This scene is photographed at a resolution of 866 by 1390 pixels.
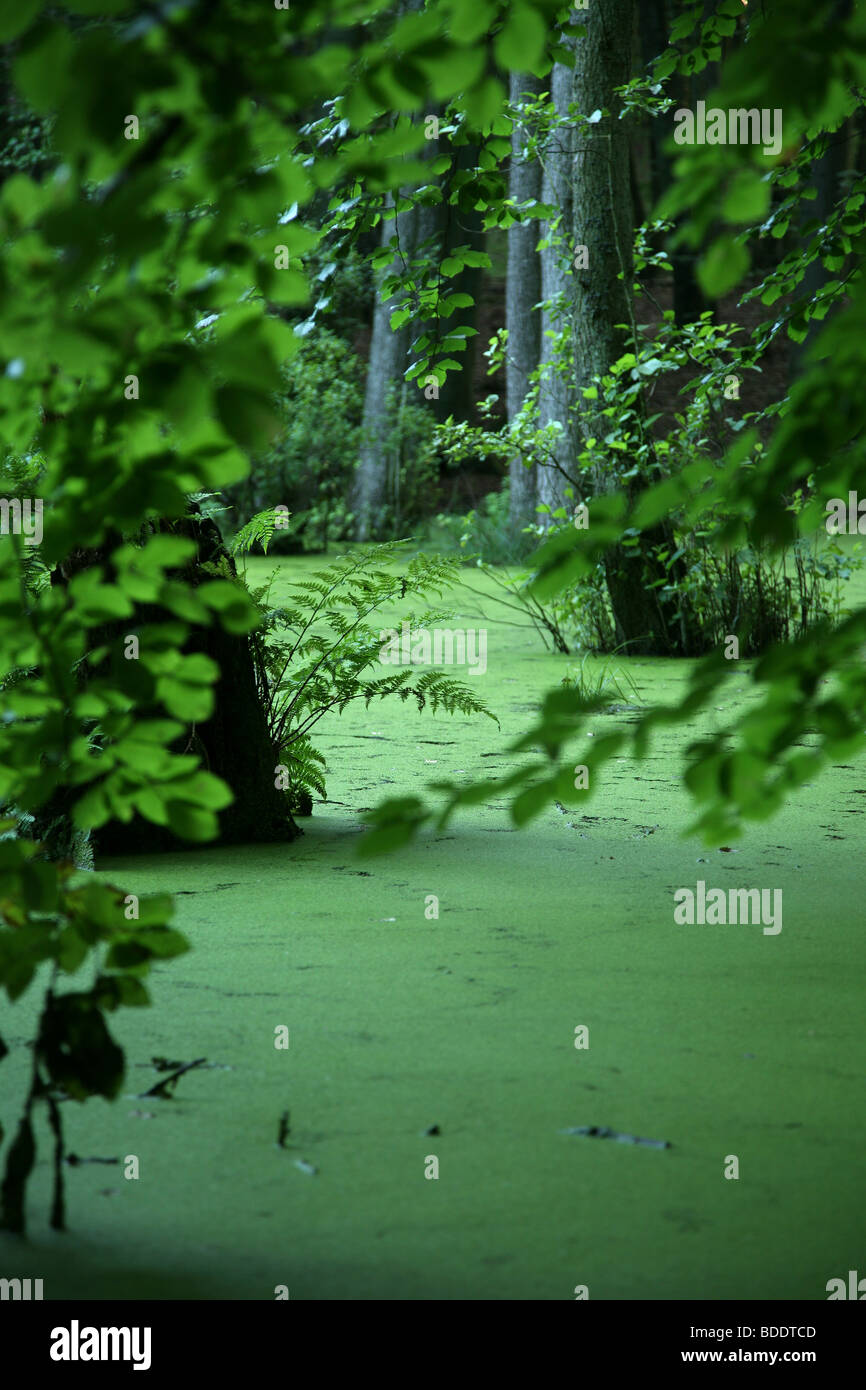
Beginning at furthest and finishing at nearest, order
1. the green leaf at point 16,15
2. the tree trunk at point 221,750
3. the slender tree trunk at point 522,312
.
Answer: the slender tree trunk at point 522,312, the tree trunk at point 221,750, the green leaf at point 16,15

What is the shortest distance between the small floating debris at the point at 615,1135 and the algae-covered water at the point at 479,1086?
1 cm

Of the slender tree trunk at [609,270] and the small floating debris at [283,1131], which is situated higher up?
the slender tree trunk at [609,270]

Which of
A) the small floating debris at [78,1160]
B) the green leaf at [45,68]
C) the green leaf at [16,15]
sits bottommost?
the small floating debris at [78,1160]

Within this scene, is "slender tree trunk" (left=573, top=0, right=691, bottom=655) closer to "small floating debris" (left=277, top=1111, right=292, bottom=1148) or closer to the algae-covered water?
the algae-covered water

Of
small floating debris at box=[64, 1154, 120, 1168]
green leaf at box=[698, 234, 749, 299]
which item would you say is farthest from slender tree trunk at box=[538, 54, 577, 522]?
small floating debris at box=[64, 1154, 120, 1168]

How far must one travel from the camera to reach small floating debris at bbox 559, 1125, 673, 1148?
153 cm

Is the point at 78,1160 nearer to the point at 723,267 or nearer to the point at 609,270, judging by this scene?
the point at 723,267

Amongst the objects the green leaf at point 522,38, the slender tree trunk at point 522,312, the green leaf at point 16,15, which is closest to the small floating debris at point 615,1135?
the green leaf at point 522,38

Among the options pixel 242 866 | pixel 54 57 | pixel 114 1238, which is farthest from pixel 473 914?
pixel 54 57

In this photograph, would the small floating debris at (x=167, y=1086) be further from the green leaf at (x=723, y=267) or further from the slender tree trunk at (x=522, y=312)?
the slender tree trunk at (x=522, y=312)

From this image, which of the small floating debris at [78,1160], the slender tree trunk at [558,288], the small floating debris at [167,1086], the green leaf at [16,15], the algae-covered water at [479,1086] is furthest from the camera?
the slender tree trunk at [558,288]

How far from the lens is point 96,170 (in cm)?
Answer: 105

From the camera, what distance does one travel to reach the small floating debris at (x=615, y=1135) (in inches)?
60.4
